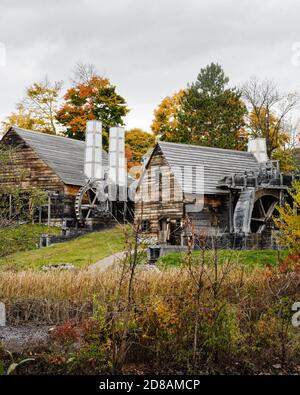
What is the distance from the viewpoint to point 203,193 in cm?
2448

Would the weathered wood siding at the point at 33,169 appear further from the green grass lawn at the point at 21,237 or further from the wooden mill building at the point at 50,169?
the green grass lawn at the point at 21,237

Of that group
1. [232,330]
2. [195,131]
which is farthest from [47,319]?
[195,131]

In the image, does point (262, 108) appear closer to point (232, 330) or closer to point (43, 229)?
point (43, 229)

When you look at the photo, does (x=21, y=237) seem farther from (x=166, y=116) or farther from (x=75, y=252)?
(x=166, y=116)

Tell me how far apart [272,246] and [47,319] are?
14612mm

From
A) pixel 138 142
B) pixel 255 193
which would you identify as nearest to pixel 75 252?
pixel 255 193

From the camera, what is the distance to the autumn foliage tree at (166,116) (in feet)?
131

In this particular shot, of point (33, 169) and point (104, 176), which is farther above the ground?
point (33, 169)

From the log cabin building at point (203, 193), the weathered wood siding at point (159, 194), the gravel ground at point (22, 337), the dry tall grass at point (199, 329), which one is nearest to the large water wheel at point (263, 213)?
the log cabin building at point (203, 193)

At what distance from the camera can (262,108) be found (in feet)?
124

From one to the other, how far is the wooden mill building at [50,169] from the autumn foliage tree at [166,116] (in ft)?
31.6

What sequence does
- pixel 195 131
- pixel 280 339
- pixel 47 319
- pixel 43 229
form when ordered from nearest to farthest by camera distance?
pixel 280 339
pixel 47 319
pixel 43 229
pixel 195 131

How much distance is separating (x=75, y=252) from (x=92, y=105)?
18.2m

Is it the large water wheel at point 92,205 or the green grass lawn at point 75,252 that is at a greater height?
the large water wheel at point 92,205
